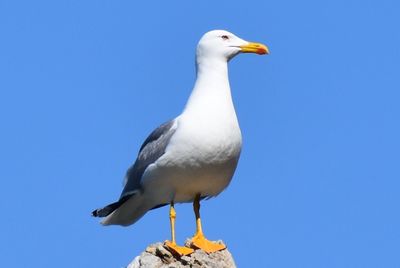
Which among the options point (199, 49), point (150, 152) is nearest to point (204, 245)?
point (150, 152)

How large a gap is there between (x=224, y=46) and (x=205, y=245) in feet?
9.96

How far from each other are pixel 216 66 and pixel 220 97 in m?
0.57

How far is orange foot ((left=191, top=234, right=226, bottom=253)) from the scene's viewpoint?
61.4 ft

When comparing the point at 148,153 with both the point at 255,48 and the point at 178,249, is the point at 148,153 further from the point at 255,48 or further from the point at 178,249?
the point at 255,48

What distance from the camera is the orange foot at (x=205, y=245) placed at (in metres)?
18.7

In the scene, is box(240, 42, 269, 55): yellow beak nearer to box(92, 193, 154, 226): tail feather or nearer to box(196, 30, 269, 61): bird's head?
box(196, 30, 269, 61): bird's head

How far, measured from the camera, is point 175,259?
1853cm

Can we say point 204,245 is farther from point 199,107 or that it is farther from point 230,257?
point 199,107

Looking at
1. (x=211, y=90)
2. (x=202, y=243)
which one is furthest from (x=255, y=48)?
(x=202, y=243)

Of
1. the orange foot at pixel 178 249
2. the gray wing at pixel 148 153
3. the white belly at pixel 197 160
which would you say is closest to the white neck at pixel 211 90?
the white belly at pixel 197 160

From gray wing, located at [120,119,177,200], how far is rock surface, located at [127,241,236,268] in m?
1.31

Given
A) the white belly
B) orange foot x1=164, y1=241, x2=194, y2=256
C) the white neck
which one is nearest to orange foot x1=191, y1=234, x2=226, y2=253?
orange foot x1=164, y1=241, x2=194, y2=256

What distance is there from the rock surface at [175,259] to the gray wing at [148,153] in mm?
1306

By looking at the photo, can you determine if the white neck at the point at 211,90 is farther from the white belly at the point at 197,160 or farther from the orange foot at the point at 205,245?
the orange foot at the point at 205,245
